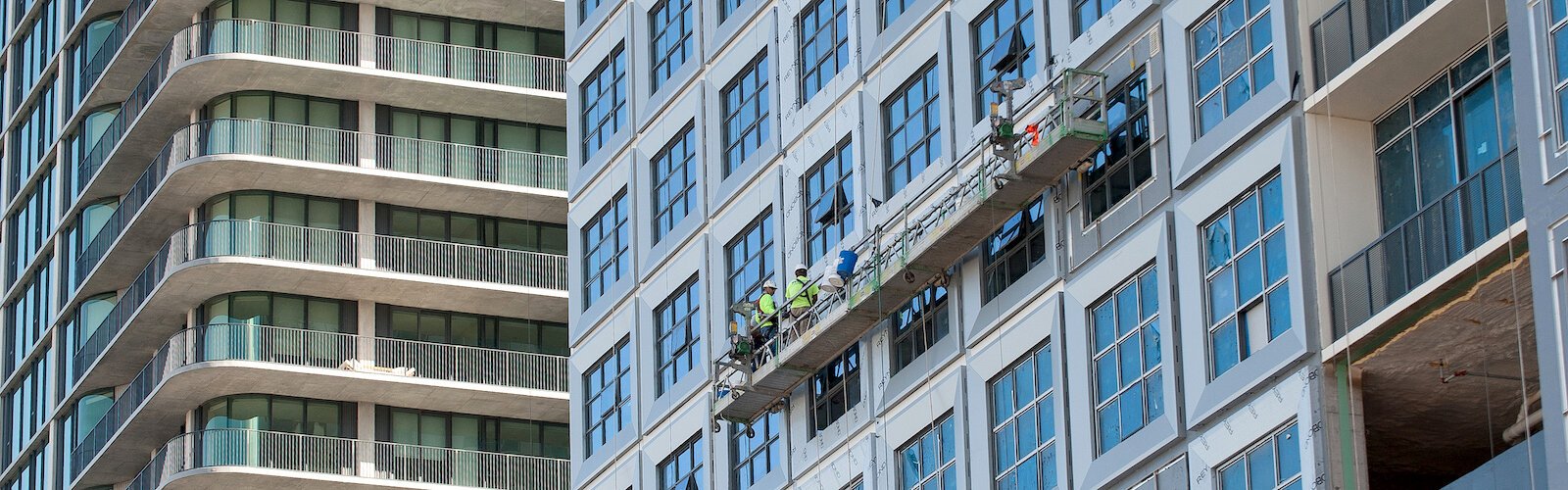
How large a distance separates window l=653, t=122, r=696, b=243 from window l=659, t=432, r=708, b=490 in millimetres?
4635

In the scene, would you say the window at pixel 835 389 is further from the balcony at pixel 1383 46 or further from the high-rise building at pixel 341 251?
the high-rise building at pixel 341 251

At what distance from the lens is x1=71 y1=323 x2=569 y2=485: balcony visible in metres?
81.7

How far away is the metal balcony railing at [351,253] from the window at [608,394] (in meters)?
16.8

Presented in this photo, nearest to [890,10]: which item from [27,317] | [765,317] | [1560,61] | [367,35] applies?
[765,317]

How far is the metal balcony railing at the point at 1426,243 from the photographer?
41812mm

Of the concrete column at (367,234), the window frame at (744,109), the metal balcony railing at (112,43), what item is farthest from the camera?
the metal balcony railing at (112,43)

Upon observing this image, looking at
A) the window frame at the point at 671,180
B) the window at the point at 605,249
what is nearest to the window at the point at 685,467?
the window frame at the point at 671,180

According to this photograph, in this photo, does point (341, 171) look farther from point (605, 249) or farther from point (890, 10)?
point (890, 10)

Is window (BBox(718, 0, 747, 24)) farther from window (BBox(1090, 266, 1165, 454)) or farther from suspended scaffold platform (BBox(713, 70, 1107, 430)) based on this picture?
window (BBox(1090, 266, 1165, 454))

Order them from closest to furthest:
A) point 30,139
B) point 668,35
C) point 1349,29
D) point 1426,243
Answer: point 1426,243, point 1349,29, point 668,35, point 30,139

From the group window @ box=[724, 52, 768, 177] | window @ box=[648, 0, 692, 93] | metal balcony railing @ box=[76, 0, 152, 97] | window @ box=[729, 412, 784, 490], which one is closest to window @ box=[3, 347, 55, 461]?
metal balcony railing @ box=[76, 0, 152, 97]

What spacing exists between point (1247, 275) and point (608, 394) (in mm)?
23665

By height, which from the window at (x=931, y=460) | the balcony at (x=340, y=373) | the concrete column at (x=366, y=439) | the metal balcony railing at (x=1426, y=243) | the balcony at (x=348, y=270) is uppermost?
the balcony at (x=348, y=270)

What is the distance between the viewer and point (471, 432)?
8394 centimetres
